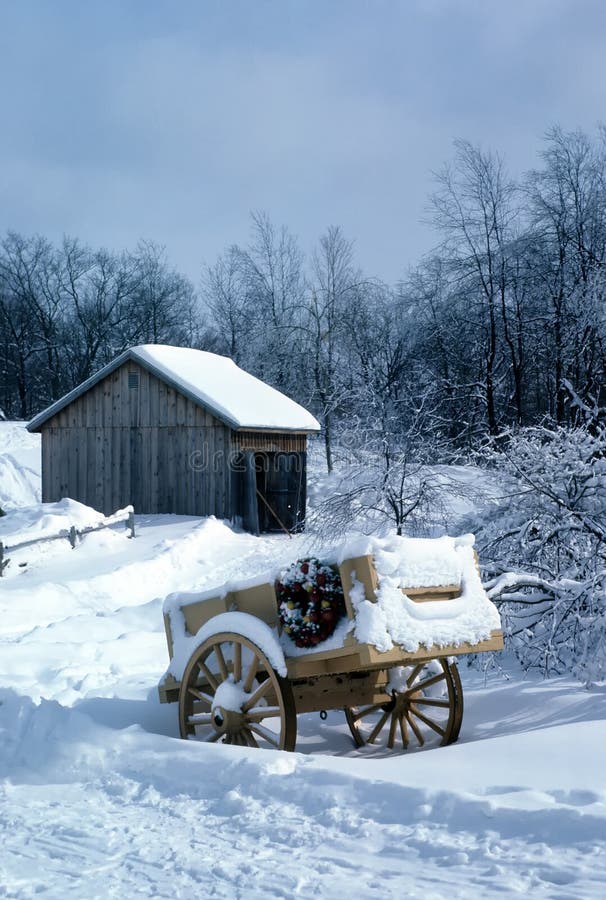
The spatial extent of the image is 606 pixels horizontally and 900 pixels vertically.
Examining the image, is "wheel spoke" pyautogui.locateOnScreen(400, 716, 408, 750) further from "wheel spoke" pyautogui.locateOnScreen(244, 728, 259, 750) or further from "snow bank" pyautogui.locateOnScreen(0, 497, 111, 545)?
"snow bank" pyautogui.locateOnScreen(0, 497, 111, 545)

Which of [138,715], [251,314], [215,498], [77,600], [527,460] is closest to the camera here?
[138,715]

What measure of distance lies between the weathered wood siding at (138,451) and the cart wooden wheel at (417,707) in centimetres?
1574

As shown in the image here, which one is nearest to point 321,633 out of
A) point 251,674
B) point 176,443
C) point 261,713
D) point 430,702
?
point 251,674

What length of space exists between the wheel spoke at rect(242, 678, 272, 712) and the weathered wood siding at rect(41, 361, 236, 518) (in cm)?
1693

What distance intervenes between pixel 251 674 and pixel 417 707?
2.20m

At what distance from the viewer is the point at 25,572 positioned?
16.8m

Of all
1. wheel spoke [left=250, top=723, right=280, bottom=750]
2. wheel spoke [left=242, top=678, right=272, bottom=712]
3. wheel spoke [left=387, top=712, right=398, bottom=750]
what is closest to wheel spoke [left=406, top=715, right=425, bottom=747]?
wheel spoke [left=387, top=712, right=398, bottom=750]

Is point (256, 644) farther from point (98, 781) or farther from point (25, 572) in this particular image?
point (25, 572)

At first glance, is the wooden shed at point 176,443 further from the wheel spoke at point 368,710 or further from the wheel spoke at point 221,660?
the wheel spoke at point 221,660

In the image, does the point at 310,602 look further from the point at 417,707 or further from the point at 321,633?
the point at 417,707

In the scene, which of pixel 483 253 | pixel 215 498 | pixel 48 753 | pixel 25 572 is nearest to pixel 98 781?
pixel 48 753

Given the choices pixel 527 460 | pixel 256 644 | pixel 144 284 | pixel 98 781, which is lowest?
pixel 98 781

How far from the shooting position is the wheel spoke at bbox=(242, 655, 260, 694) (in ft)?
20.7

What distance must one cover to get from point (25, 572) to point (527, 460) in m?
10.3
